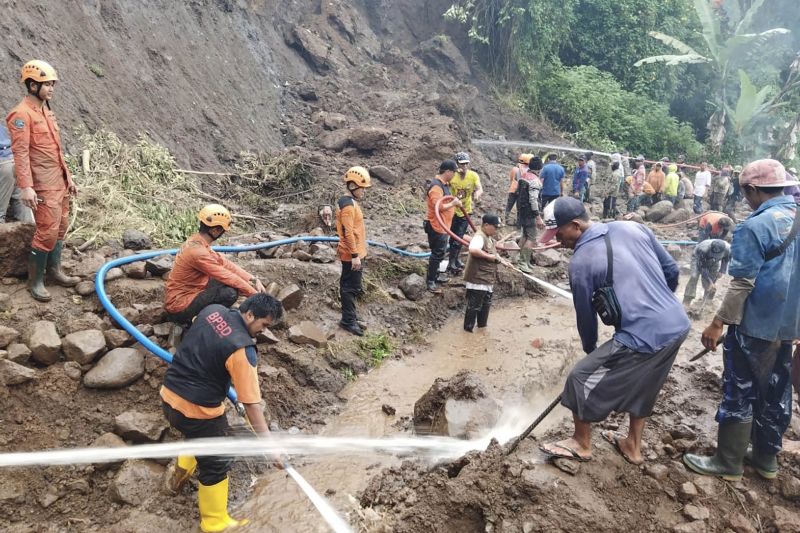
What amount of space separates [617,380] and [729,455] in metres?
1.12

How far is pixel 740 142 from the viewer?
20.8 metres

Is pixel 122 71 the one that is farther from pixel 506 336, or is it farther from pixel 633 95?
pixel 633 95

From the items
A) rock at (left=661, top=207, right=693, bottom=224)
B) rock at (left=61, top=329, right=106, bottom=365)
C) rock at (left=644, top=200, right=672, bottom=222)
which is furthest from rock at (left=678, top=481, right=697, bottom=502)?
rock at (left=661, top=207, right=693, bottom=224)

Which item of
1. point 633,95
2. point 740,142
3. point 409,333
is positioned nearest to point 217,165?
point 409,333

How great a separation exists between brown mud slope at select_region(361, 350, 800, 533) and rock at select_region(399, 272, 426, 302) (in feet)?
13.9

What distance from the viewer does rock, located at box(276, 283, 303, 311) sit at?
21.5 ft

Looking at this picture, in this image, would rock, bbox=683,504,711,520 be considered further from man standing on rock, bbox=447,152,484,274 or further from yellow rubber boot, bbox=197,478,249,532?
man standing on rock, bbox=447,152,484,274

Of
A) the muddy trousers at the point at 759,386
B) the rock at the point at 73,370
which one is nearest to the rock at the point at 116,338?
the rock at the point at 73,370

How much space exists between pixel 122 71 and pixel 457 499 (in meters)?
10.7

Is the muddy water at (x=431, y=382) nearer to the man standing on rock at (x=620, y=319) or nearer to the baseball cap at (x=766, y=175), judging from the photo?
the man standing on rock at (x=620, y=319)

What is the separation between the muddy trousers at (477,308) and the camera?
7.70 meters

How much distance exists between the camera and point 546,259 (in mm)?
10273

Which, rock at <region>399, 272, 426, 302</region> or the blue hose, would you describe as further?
rock at <region>399, 272, 426, 302</region>

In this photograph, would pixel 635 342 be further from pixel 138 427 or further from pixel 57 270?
pixel 57 270
